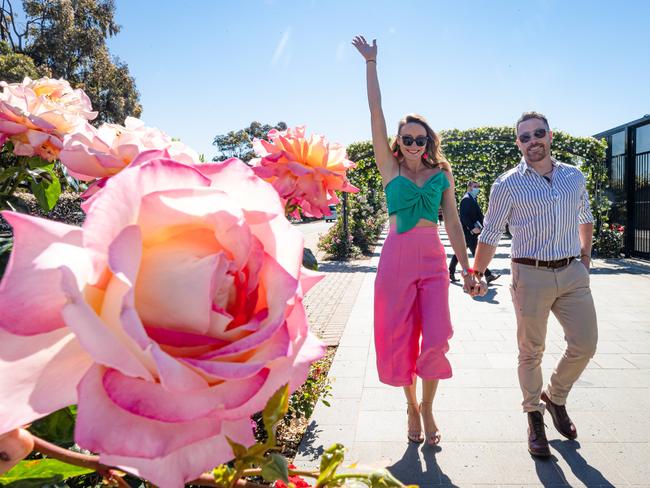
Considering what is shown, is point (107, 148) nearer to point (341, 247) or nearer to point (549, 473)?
point (549, 473)

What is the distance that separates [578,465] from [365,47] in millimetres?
2735

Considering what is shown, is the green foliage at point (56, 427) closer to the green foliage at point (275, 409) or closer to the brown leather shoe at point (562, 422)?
the green foliage at point (275, 409)

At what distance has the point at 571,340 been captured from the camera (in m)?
3.39

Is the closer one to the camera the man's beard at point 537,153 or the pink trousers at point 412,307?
the pink trousers at point 412,307

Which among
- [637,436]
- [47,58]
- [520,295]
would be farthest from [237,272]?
[47,58]

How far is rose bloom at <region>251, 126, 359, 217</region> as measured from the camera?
853 mm

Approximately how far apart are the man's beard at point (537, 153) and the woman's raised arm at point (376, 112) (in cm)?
89

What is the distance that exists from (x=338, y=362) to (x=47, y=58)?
75.0 ft

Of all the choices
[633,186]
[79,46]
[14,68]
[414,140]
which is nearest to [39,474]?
[414,140]

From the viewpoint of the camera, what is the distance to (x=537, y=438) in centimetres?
332

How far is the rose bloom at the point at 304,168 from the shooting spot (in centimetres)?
85

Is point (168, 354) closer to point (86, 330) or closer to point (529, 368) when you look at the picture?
point (86, 330)

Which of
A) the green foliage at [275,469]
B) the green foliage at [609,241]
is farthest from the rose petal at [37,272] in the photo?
the green foliage at [609,241]

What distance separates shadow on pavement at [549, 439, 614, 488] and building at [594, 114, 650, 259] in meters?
11.6
